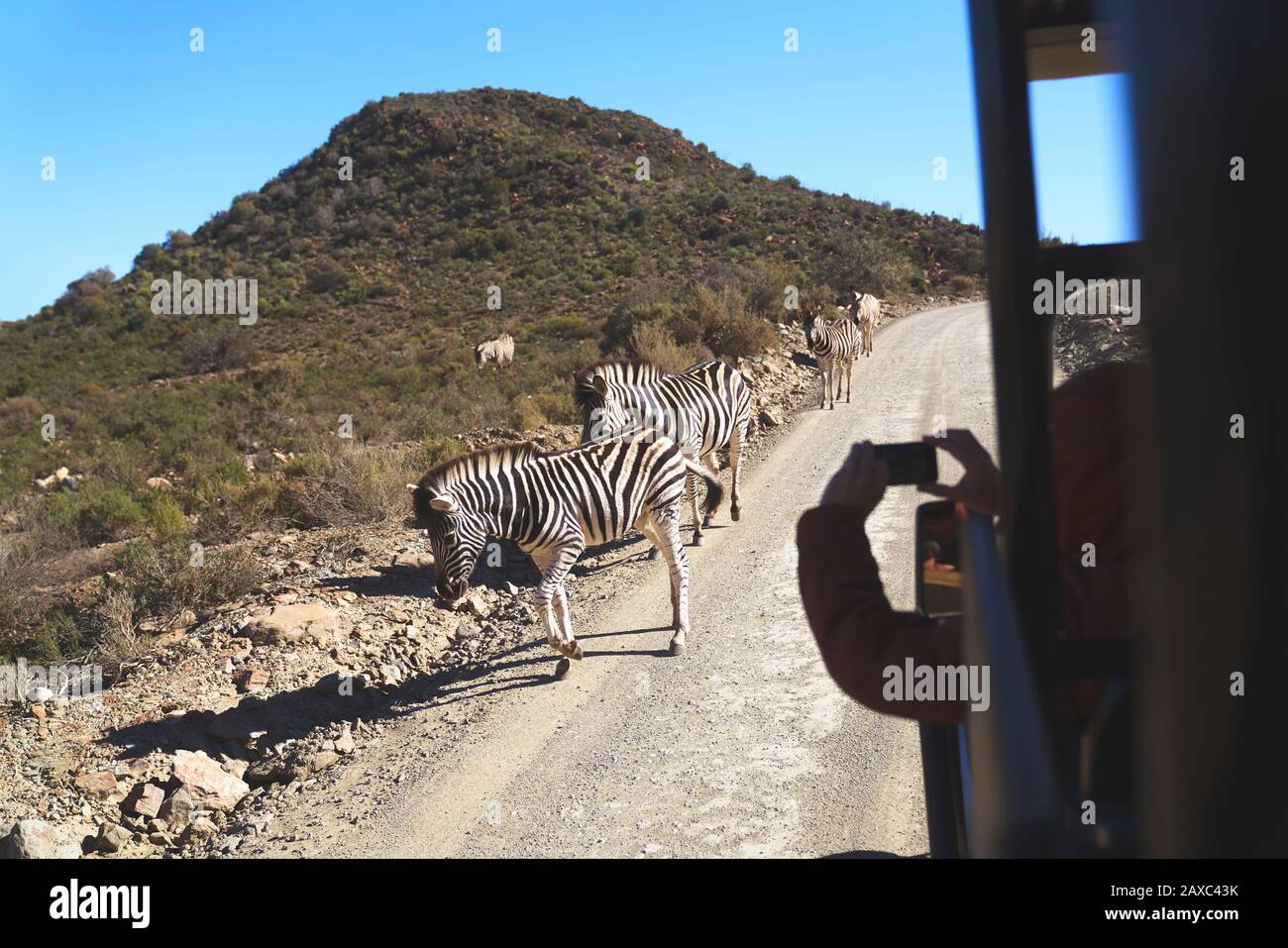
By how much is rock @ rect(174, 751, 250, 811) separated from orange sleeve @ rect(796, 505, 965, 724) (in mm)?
5088

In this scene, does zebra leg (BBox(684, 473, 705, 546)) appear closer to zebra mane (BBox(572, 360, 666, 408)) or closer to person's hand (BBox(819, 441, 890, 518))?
zebra mane (BBox(572, 360, 666, 408))

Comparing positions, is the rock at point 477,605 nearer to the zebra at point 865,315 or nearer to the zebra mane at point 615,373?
the zebra mane at point 615,373

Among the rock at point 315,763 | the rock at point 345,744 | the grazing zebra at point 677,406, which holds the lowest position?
the rock at point 315,763

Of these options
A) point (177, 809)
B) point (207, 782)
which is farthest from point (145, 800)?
point (207, 782)

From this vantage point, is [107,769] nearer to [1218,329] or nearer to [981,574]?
[981,574]

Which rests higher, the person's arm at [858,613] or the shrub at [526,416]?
the shrub at [526,416]

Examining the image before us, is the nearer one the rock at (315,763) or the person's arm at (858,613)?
the person's arm at (858,613)

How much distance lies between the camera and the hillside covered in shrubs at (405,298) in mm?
15164

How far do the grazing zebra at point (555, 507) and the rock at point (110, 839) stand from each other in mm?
2385

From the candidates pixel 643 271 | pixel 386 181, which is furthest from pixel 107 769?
pixel 386 181

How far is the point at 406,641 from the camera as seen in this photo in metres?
7.71
